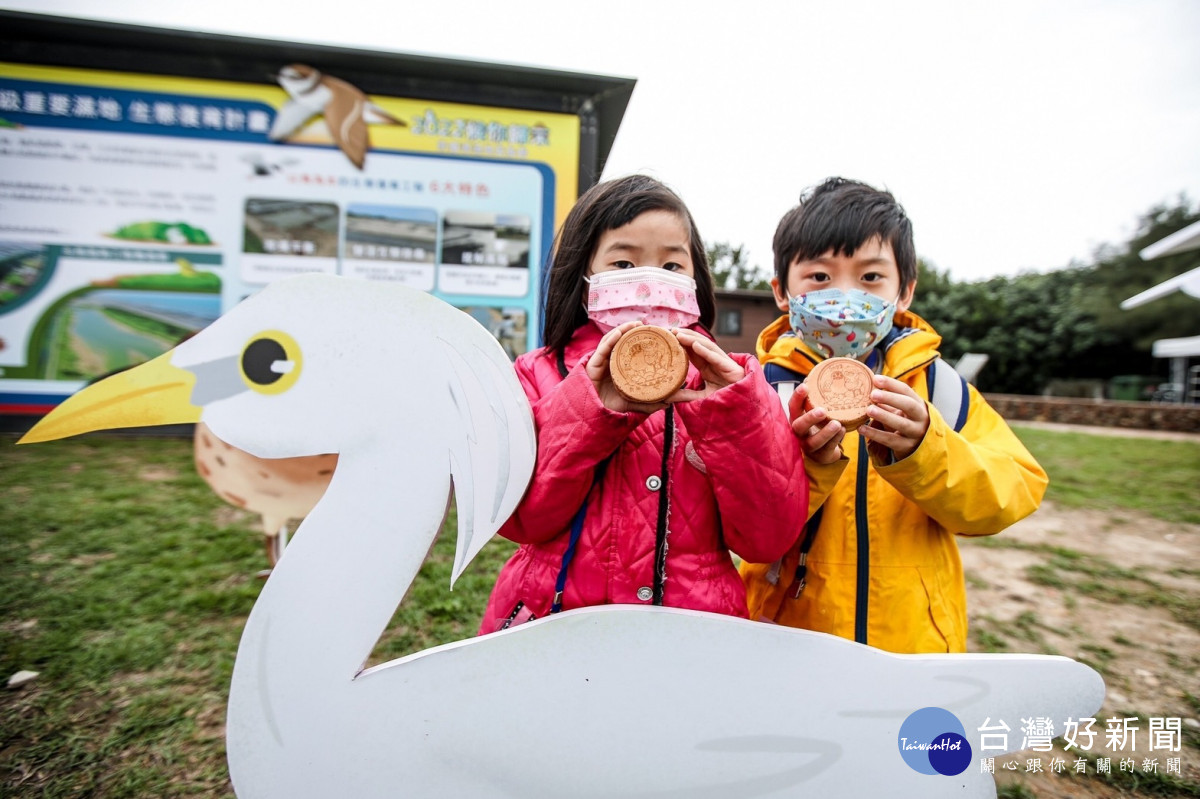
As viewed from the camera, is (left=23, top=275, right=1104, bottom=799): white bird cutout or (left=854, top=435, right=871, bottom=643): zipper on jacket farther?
(left=854, top=435, right=871, bottom=643): zipper on jacket

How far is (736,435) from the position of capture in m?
0.96

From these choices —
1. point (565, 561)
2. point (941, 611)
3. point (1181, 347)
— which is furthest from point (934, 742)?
point (1181, 347)

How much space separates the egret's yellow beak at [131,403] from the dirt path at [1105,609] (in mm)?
2682

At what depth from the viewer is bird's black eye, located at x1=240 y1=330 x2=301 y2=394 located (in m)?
0.96

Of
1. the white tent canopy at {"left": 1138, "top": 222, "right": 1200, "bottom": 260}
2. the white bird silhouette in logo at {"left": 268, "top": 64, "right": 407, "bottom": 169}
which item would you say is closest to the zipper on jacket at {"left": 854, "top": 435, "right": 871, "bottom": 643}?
the white bird silhouette in logo at {"left": 268, "top": 64, "right": 407, "bottom": 169}

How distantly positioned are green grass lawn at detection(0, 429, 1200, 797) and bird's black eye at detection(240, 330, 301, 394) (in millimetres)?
547

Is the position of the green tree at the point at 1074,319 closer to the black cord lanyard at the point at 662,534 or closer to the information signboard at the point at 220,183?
the information signboard at the point at 220,183

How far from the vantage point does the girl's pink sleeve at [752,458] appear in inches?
37.5

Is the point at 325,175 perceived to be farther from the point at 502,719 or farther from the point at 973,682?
the point at 973,682

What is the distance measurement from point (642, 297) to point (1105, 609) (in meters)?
3.85

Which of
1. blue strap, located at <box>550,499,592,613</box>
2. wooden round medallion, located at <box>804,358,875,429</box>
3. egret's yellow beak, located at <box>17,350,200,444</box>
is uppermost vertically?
wooden round medallion, located at <box>804,358,875,429</box>

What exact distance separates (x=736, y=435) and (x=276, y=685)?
81 cm

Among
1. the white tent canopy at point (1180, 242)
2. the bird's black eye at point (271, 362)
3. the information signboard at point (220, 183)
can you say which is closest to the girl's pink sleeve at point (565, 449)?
the bird's black eye at point (271, 362)

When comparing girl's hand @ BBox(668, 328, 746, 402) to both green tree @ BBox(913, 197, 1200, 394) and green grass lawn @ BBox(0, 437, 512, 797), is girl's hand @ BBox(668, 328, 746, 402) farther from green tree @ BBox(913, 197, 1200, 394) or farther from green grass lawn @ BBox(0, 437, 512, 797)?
green tree @ BBox(913, 197, 1200, 394)
